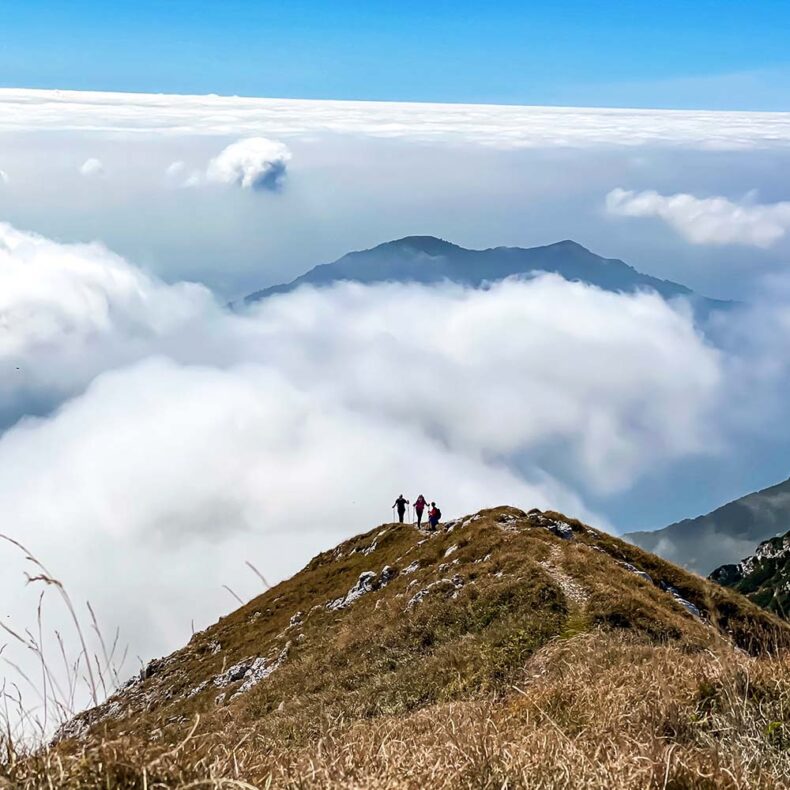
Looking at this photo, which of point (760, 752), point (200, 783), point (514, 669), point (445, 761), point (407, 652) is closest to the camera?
point (200, 783)

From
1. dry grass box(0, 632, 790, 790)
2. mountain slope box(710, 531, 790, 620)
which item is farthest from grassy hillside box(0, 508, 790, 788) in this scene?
mountain slope box(710, 531, 790, 620)

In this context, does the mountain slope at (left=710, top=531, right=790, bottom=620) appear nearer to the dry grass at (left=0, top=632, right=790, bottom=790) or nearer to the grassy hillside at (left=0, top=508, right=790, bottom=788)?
the grassy hillside at (left=0, top=508, right=790, bottom=788)

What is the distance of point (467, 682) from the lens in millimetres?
21422

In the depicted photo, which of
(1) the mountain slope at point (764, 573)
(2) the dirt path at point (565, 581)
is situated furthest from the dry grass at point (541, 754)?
(1) the mountain slope at point (764, 573)

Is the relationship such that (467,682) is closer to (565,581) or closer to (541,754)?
(565,581)

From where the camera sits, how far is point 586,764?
18.1 ft

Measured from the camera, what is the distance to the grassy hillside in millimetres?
5355

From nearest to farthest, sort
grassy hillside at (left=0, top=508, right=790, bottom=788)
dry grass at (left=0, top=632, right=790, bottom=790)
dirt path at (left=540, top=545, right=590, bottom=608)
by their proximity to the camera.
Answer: dry grass at (left=0, top=632, right=790, bottom=790), grassy hillside at (left=0, top=508, right=790, bottom=788), dirt path at (left=540, top=545, right=590, bottom=608)

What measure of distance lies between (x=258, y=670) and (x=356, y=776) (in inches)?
1435

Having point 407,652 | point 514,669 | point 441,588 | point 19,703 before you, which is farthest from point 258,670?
point 19,703

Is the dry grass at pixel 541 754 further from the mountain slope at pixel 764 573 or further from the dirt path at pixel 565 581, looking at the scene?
the mountain slope at pixel 764 573

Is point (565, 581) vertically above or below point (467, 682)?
below

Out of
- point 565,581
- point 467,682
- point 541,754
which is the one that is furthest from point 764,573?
point 541,754

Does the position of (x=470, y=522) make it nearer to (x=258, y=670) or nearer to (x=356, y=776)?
(x=258, y=670)
